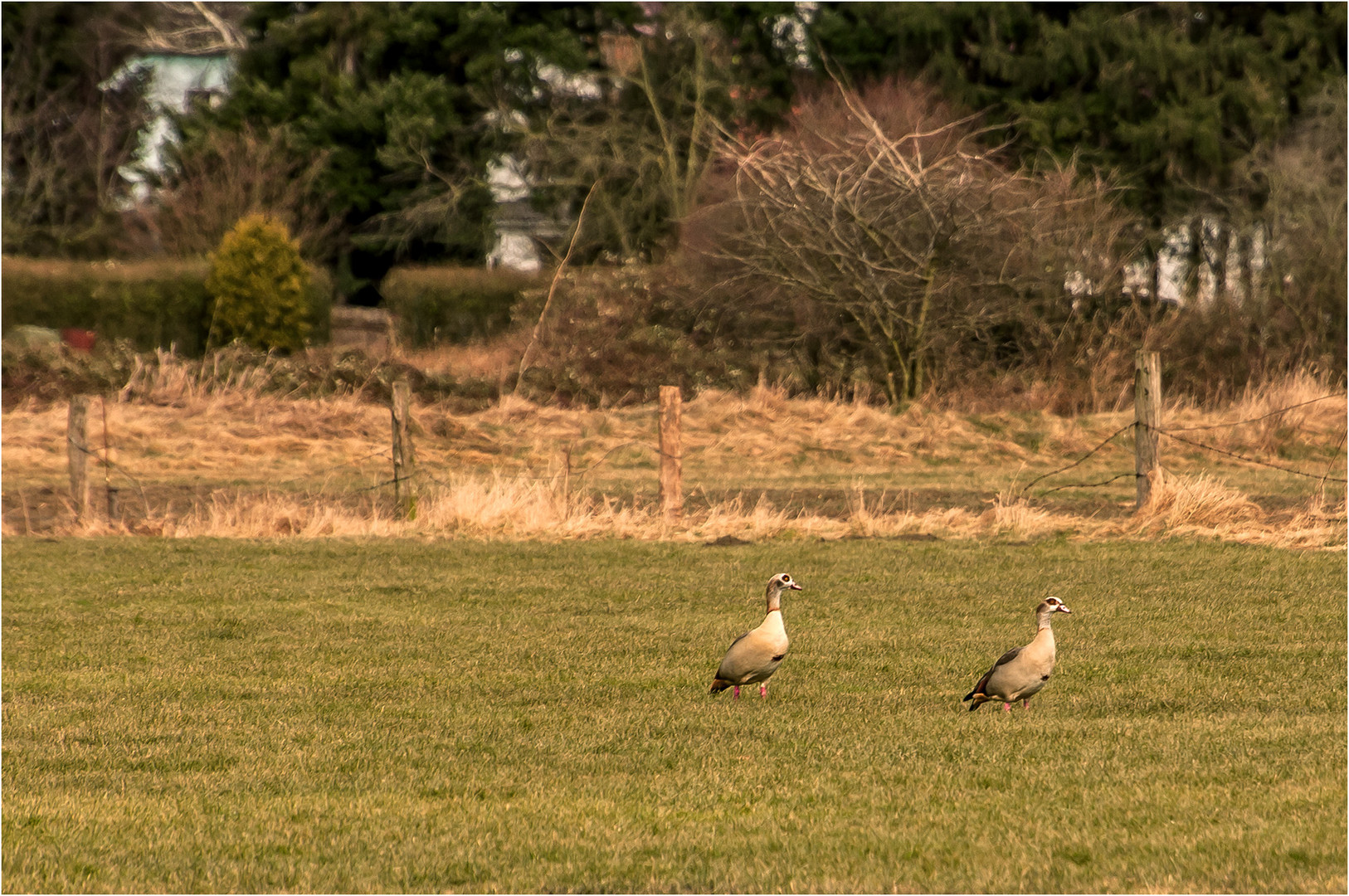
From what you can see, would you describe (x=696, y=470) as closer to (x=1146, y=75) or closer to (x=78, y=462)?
(x=78, y=462)

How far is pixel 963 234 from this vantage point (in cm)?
2964

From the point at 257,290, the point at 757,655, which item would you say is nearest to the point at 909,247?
the point at 257,290

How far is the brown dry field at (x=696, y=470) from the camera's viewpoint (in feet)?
56.3

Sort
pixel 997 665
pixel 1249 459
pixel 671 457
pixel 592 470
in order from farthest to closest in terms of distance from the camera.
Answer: pixel 592 470, pixel 1249 459, pixel 671 457, pixel 997 665

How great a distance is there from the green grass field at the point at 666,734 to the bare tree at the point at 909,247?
15.9 m

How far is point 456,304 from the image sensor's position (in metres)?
39.6

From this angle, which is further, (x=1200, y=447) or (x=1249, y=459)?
(x=1200, y=447)

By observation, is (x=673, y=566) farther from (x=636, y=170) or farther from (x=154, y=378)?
(x=636, y=170)

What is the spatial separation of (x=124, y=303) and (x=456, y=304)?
308 inches

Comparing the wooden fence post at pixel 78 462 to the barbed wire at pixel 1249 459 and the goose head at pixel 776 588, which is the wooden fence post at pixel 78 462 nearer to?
the barbed wire at pixel 1249 459

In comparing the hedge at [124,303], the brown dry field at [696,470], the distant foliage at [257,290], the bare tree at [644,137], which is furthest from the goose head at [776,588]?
the bare tree at [644,137]

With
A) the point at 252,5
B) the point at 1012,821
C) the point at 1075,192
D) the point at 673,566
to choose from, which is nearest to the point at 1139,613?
the point at 673,566

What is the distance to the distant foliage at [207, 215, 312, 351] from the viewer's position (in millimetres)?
36094

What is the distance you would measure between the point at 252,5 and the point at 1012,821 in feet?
143
